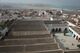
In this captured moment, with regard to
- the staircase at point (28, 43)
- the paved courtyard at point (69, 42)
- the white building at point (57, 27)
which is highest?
the staircase at point (28, 43)

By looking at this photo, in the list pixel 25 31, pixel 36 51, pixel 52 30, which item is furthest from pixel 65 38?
pixel 36 51

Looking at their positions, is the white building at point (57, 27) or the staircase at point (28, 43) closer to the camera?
the staircase at point (28, 43)

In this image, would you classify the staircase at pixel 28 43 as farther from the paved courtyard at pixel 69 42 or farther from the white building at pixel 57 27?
the white building at pixel 57 27

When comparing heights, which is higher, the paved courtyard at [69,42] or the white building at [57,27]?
the white building at [57,27]

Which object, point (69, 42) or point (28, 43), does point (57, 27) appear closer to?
point (69, 42)

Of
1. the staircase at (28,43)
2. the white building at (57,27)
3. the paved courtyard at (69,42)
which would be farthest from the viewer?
the white building at (57,27)

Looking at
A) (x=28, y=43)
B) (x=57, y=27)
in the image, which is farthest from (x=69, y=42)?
(x=28, y=43)

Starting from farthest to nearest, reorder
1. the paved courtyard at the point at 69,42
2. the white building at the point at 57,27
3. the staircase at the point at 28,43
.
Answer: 1. the white building at the point at 57,27
2. the paved courtyard at the point at 69,42
3. the staircase at the point at 28,43

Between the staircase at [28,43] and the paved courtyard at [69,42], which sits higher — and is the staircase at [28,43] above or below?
above

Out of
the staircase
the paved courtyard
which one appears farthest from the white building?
the staircase

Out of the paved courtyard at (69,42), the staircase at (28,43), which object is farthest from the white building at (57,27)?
the staircase at (28,43)

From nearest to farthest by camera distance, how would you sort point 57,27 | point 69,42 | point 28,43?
point 28,43 → point 69,42 → point 57,27
